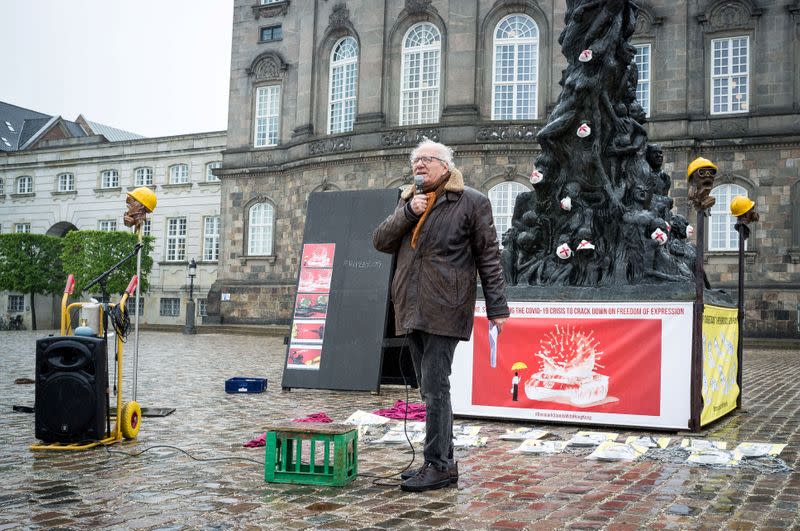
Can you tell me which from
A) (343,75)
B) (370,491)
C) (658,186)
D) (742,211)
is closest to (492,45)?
(343,75)

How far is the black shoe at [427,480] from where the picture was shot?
19.2ft

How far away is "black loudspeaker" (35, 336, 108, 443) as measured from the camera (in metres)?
7.35

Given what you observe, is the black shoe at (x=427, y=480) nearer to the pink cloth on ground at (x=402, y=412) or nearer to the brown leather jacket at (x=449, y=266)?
the brown leather jacket at (x=449, y=266)

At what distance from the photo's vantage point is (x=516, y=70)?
33.3 meters

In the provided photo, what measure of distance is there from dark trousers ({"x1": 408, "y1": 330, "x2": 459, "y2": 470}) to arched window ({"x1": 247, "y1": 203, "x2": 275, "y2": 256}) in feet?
112

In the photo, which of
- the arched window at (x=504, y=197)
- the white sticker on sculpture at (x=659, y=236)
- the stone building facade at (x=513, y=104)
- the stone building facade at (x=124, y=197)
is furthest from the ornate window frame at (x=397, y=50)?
the white sticker on sculpture at (x=659, y=236)

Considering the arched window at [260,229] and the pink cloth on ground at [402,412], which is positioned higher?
the arched window at [260,229]

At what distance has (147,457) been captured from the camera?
707 cm

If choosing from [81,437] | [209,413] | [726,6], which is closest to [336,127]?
[726,6]

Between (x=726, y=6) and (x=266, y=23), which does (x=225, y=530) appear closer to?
(x=726, y=6)

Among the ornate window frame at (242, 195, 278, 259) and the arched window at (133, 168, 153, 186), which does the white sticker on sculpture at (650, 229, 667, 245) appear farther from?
the arched window at (133, 168, 153, 186)

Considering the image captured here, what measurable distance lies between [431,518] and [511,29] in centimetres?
3057

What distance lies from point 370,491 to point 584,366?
413cm

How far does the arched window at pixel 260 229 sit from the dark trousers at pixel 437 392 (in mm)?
Result: 34200
